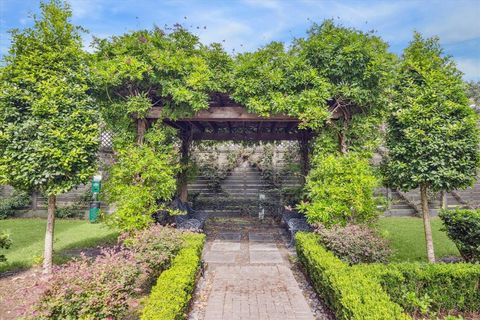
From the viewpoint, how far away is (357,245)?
4910 millimetres

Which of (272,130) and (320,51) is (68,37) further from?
(272,130)

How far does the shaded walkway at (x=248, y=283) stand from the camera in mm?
4184

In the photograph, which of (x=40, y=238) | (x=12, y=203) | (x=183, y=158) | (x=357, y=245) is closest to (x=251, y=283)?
(x=357, y=245)

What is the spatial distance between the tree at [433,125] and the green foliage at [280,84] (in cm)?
139

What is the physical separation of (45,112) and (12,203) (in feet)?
30.5

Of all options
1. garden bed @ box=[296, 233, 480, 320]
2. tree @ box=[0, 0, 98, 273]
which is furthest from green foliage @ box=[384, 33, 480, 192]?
tree @ box=[0, 0, 98, 273]

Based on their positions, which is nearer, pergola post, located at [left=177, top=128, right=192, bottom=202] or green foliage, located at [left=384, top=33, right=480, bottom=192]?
green foliage, located at [left=384, top=33, right=480, bottom=192]

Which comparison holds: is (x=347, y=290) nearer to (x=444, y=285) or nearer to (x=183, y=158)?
(x=444, y=285)

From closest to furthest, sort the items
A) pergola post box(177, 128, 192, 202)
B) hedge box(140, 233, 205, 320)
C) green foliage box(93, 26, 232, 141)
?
hedge box(140, 233, 205, 320) < green foliage box(93, 26, 232, 141) < pergola post box(177, 128, 192, 202)

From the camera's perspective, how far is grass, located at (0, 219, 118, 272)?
6.24m

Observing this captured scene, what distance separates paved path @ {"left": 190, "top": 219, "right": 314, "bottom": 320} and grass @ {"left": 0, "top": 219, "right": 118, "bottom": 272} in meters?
2.44

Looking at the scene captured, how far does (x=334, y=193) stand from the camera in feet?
18.7

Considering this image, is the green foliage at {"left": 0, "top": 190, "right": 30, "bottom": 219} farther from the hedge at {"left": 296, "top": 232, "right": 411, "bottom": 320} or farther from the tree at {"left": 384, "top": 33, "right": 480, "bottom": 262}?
the tree at {"left": 384, "top": 33, "right": 480, "bottom": 262}

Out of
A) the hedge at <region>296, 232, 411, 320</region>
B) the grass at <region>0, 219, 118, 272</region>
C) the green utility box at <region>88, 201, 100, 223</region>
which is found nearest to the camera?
the hedge at <region>296, 232, 411, 320</region>
